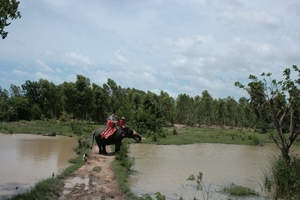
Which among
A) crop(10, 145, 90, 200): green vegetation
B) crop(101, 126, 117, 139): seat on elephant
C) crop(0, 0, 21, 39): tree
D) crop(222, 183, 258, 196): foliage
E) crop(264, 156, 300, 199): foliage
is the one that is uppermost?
crop(0, 0, 21, 39): tree

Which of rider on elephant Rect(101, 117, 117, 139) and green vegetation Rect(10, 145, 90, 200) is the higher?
rider on elephant Rect(101, 117, 117, 139)

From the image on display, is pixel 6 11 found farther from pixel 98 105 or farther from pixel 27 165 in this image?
pixel 98 105

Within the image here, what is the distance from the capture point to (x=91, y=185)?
11.1 metres

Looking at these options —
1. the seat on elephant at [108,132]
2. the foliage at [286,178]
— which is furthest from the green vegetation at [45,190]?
the foliage at [286,178]

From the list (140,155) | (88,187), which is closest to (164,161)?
(140,155)

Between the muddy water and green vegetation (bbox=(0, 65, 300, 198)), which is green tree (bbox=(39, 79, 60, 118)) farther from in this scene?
the muddy water

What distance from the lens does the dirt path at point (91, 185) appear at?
9820 mm

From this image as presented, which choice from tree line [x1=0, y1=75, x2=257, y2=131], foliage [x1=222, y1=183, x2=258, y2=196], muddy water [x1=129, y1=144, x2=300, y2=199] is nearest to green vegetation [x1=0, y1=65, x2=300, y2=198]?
tree line [x1=0, y1=75, x2=257, y2=131]

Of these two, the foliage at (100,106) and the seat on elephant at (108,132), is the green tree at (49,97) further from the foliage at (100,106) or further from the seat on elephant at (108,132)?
the seat on elephant at (108,132)

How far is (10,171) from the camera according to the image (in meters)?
13.3

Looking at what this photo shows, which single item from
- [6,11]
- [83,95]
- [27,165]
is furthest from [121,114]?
[6,11]

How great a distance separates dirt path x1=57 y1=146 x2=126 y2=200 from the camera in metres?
9.82

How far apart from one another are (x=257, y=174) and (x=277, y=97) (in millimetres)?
5639

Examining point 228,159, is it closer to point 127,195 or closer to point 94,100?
point 127,195
